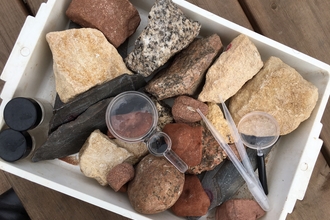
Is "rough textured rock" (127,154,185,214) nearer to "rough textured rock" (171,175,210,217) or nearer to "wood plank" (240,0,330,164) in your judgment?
"rough textured rock" (171,175,210,217)

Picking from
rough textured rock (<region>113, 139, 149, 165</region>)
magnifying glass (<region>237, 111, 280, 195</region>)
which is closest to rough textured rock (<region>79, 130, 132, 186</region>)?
rough textured rock (<region>113, 139, 149, 165</region>)

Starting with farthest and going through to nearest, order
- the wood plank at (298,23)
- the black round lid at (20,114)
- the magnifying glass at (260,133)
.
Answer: the wood plank at (298,23), the magnifying glass at (260,133), the black round lid at (20,114)

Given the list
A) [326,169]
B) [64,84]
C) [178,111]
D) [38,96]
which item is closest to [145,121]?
[178,111]

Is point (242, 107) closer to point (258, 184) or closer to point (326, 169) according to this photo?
point (258, 184)

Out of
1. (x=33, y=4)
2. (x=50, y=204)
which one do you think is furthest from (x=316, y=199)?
(x=33, y=4)

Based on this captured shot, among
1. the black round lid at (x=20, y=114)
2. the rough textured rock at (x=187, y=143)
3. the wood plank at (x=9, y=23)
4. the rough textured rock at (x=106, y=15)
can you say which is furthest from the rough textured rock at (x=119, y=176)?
the wood plank at (x=9, y=23)

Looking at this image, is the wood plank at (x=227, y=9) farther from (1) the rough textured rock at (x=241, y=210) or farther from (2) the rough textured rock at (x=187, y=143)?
(1) the rough textured rock at (x=241, y=210)
